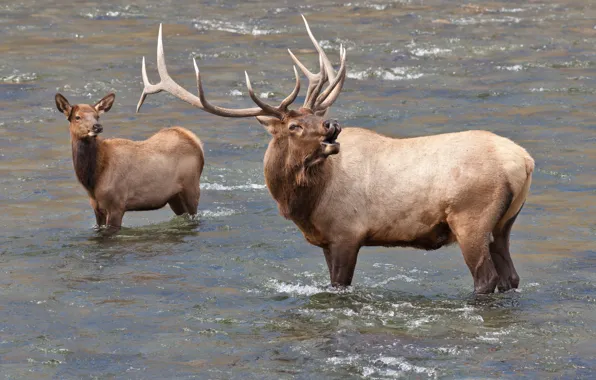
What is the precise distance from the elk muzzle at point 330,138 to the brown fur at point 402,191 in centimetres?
6

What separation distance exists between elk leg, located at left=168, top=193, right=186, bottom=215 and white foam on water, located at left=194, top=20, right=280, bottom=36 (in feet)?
38.5

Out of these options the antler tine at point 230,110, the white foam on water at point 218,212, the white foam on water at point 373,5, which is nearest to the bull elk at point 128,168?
the white foam on water at point 218,212

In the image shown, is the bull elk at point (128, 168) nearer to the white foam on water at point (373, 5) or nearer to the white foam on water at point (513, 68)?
the white foam on water at point (513, 68)

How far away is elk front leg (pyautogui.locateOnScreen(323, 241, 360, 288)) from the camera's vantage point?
961cm

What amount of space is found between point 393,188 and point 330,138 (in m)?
0.76

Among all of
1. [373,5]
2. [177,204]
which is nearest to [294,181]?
[177,204]

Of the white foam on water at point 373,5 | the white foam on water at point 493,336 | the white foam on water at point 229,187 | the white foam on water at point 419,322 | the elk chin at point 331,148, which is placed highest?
the elk chin at point 331,148

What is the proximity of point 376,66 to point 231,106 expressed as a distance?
387 cm

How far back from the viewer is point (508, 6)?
27297 millimetres

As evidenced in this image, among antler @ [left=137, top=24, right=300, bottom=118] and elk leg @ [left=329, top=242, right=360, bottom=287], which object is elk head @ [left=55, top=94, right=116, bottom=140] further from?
elk leg @ [left=329, top=242, right=360, bottom=287]

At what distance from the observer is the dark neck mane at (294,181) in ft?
31.3

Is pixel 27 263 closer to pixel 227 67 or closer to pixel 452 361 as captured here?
pixel 452 361

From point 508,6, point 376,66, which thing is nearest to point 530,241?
point 376,66

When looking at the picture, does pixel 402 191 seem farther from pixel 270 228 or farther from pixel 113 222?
pixel 113 222
